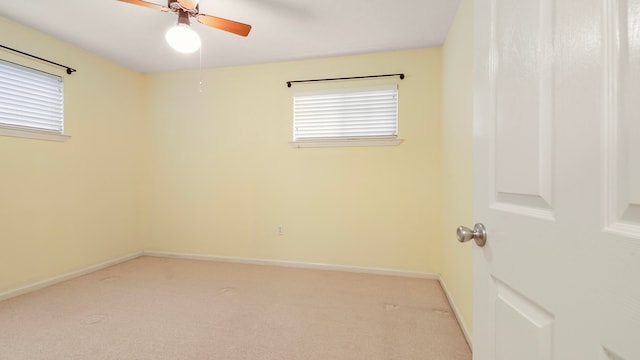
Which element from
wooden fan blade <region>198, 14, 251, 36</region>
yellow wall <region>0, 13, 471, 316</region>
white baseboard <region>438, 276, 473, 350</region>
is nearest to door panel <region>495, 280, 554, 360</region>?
white baseboard <region>438, 276, 473, 350</region>

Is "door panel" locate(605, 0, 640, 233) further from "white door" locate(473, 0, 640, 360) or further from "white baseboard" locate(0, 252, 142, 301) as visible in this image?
"white baseboard" locate(0, 252, 142, 301)

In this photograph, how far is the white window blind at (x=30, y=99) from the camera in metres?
2.30

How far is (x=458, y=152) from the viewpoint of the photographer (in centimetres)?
200

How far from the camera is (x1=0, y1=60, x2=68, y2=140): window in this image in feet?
7.53

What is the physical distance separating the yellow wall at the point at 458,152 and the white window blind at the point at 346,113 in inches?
22.2

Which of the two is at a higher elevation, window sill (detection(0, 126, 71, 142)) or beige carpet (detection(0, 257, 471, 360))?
window sill (detection(0, 126, 71, 142))

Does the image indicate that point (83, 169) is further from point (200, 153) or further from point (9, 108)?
point (200, 153)

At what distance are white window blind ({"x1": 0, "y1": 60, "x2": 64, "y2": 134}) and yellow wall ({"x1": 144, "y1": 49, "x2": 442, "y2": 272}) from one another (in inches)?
37.7

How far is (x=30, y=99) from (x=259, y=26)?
2.27m

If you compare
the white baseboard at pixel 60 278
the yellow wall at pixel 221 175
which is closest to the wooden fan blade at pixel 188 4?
the yellow wall at pixel 221 175

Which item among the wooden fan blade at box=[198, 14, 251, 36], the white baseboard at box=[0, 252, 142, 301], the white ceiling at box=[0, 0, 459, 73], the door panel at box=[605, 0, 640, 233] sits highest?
the white ceiling at box=[0, 0, 459, 73]

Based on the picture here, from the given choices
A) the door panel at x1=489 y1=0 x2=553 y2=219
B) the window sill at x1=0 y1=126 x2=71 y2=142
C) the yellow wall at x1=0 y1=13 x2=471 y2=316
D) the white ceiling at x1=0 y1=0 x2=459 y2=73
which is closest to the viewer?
the door panel at x1=489 y1=0 x2=553 y2=219

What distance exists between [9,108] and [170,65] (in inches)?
59.2

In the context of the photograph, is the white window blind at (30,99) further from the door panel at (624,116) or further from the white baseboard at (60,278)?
the door panel at (624,116)
